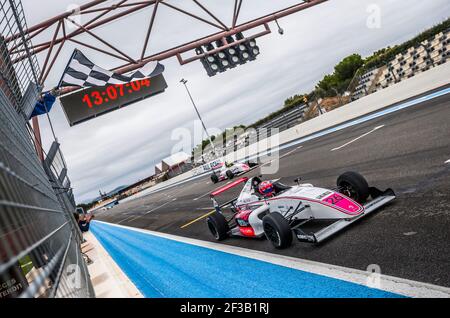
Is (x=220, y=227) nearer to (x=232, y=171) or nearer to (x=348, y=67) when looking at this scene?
(x=232, y=171)

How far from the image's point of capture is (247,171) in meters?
16.8

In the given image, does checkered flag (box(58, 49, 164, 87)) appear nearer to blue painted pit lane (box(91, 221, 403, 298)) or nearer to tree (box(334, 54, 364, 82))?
blue painted pit lane (box(91, 221, 403, 298))

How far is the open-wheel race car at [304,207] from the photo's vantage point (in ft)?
17.3

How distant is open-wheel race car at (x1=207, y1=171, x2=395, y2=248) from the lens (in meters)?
5.27

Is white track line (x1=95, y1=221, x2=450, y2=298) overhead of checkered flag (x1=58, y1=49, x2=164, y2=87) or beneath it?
beneath

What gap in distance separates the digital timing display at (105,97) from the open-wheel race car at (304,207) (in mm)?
7475

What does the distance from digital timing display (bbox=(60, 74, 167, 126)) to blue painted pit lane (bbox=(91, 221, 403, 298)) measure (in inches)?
226

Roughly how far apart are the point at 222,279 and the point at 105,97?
9167 millimetres

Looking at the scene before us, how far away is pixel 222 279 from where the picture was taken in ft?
17.5

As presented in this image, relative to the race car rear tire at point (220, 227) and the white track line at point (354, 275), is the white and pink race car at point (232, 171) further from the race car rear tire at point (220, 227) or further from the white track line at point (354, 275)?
the white track line at point (354, 275)

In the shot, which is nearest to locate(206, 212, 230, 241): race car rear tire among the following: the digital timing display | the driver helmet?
the driver helmet
